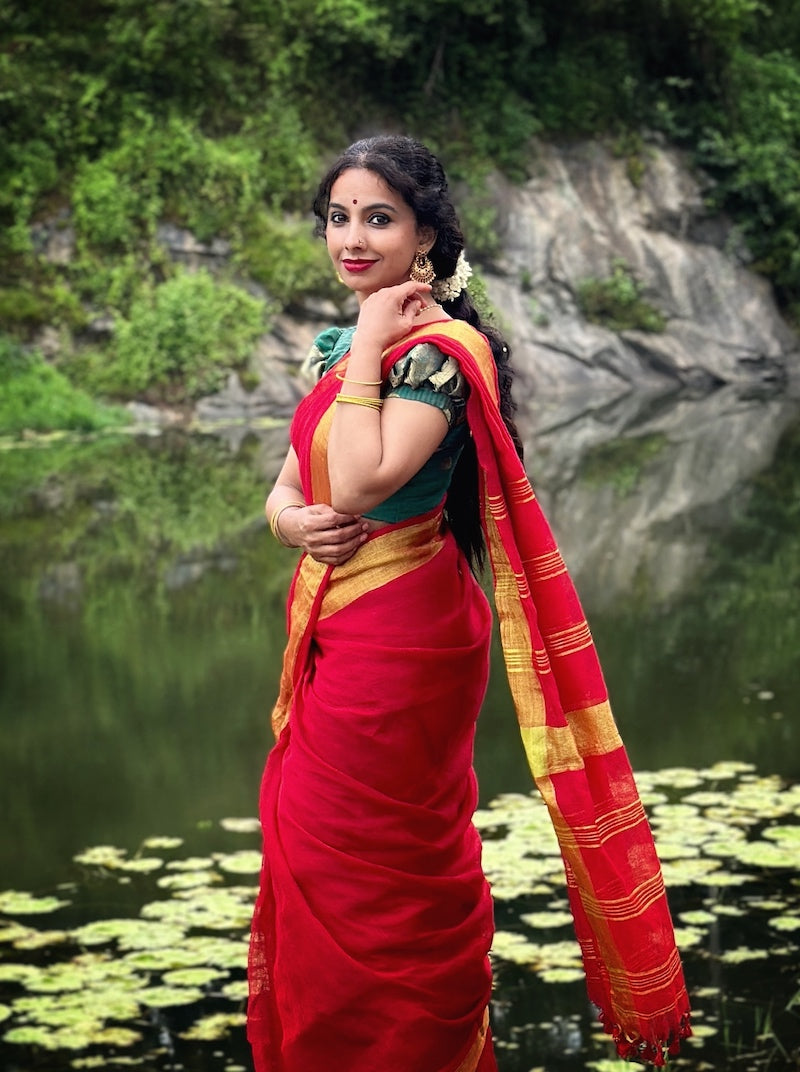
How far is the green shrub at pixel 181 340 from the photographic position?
16375 mm

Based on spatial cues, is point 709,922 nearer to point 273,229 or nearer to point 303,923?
point 303,923

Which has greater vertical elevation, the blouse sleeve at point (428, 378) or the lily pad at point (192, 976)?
the blouse sleeve at point (428, 378)

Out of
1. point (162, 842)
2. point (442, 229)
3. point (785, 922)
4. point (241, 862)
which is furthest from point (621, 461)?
point (442, 229)

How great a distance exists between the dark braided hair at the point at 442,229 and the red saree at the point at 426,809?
0.14 m

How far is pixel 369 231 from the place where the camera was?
235 centimetres

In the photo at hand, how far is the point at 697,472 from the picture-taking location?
1222 centimetres

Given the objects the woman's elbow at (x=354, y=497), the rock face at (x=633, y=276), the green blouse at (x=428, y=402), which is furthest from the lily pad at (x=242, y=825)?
the rock face at (x=633, y=276)

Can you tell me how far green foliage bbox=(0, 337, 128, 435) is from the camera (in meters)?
15.2

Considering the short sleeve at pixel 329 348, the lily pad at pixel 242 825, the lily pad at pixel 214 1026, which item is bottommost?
the lily pad at pixel 214 1026

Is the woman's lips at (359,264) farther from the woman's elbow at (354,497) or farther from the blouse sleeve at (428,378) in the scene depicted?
the woman's elbow at (354,497)

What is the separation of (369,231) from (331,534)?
18.4 inches

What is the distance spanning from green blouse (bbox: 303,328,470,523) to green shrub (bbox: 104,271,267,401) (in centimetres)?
1415

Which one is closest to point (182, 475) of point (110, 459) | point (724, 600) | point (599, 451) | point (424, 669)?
point (110, 459)

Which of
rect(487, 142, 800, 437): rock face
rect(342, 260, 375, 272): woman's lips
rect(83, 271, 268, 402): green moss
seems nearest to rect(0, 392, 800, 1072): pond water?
rect(342, 260, 375, 272): woman's lips
